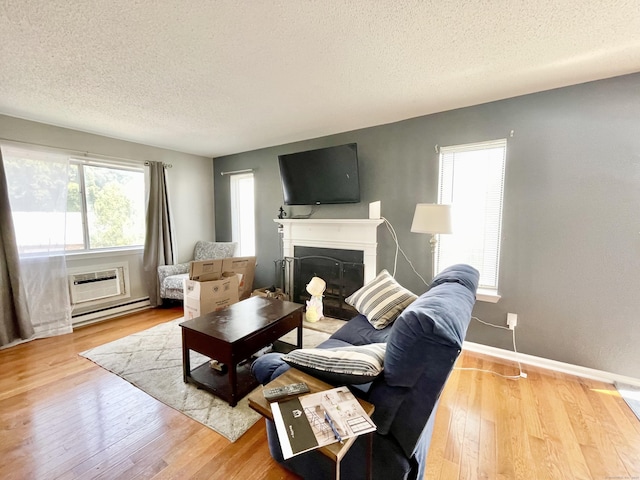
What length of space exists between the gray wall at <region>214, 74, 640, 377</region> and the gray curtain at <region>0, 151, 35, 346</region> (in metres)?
4.15

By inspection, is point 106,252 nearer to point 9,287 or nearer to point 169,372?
point 9,287

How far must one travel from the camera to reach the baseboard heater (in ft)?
10.4

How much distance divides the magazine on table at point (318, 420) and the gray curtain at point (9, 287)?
333 centimetres

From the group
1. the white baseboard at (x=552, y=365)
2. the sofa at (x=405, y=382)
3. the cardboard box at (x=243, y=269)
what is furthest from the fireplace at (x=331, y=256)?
the sofa at (x=405, y=382)

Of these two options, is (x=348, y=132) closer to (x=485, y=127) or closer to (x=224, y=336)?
(x=485, y=127)

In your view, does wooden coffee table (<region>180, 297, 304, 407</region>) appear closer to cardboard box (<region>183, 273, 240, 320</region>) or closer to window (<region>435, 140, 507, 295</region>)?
cardboard box (<region>183, 273, 240, 320</region>)

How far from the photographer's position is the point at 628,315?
2010 mm

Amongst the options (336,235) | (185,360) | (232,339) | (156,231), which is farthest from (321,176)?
(156,231)

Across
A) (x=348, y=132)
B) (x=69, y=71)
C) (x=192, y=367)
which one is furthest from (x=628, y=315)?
(x=69, y=71)

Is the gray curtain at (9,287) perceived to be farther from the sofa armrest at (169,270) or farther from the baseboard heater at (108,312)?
the sofa armrest at (169,270)

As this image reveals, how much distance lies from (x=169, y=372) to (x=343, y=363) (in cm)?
187

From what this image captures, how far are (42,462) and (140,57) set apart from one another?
2410 mm

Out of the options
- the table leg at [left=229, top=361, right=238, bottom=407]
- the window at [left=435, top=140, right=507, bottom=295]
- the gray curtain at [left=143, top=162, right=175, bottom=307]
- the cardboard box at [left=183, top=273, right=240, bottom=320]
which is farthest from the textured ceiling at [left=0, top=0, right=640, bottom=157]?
the table leg at [left=229, top=361, right=238, bottom=407]

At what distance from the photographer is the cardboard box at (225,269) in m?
2.76
